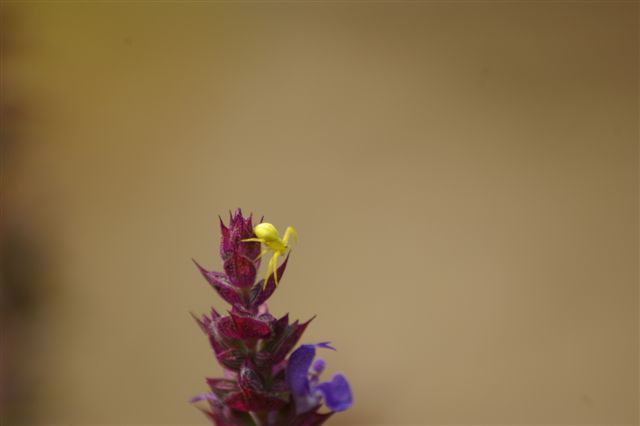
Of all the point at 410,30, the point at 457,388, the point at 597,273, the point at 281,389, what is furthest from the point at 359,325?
the point at 281,389

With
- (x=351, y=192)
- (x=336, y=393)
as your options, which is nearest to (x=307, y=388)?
(x=336, y=393)

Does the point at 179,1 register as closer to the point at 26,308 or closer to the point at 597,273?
the point at 26,308

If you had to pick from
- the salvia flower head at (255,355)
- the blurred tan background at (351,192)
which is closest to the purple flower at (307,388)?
the salvia flower head at (255,355)

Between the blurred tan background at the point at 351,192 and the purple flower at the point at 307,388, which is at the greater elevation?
the blurred tan background at the point at 351,192

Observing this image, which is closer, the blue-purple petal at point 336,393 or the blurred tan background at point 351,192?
the blue-purple petal at point 336,393

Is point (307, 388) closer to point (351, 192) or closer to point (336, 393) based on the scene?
point (336, 393)

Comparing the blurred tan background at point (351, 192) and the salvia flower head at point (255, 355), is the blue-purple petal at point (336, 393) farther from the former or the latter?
the blurred tan background at point (351, 192)
